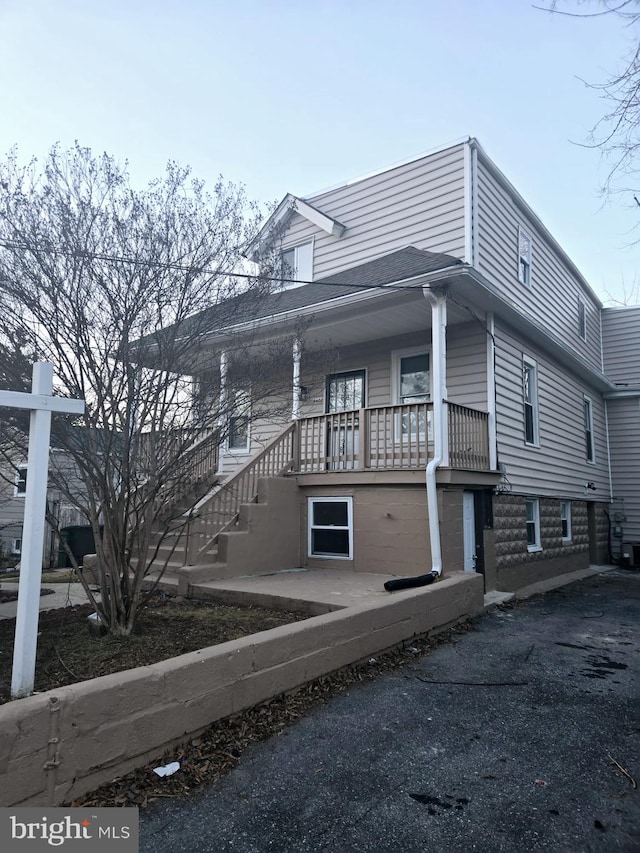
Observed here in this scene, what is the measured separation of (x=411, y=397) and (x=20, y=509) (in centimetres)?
1500

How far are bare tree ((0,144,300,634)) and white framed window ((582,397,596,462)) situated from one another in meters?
12.6

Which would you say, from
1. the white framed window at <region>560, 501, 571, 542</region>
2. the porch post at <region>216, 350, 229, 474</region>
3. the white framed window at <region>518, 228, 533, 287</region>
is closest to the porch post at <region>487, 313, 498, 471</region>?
the white framed window at <region>518, 228, 533, 287</region>

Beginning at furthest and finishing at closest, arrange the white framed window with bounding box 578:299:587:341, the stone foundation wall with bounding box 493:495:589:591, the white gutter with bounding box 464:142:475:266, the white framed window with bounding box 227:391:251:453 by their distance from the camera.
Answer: the white framed window with bounding box 578:299:587:341, the white gutter with bounding box 464:142:475:266, the stone foundation wall with bounding box 493:495:589:591, the white framed window with bounding box 227:391:251:453

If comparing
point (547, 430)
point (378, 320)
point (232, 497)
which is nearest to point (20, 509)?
point (232, 497)

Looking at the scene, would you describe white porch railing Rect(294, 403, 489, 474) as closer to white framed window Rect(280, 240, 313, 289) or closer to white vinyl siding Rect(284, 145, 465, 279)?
white vinyl siding Rect(284, 145, 465, 279)

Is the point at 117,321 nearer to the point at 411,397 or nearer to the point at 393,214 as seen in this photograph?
the point at 411,397

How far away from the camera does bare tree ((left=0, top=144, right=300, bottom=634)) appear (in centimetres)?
433

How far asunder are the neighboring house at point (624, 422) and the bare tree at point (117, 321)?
14.5m

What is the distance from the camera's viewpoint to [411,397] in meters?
10.3

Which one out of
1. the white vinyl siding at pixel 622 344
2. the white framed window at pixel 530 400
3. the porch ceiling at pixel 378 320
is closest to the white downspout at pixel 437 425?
the porch ceiling at pixel 378 320

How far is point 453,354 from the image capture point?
32.6 feet

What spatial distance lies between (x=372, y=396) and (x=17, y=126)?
7186 mm

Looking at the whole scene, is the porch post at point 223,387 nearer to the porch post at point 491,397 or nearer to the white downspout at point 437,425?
the white downspout at point 437,425

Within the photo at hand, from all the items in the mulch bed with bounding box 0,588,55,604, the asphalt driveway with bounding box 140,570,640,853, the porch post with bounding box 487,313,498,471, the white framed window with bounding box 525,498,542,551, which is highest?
the porch post with bounding box 487,313,498,471
